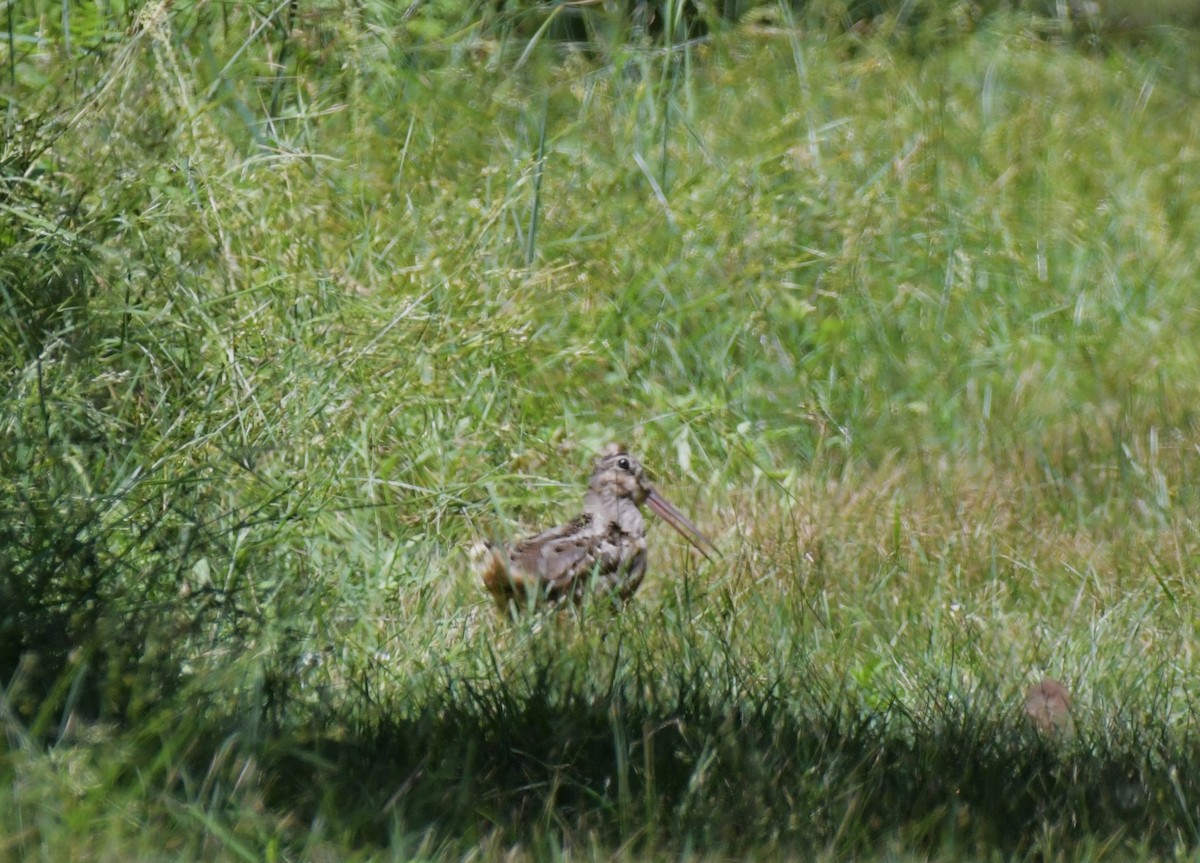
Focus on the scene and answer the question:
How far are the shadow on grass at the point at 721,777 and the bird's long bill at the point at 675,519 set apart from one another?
5.08 feet

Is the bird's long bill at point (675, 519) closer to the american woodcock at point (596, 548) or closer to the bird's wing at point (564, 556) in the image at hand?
the american woodcock at point (596, 548)

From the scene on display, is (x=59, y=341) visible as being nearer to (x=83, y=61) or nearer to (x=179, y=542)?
(x=179, y=542)

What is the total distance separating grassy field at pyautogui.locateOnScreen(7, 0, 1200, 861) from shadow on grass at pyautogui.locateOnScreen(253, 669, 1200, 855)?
12 mm

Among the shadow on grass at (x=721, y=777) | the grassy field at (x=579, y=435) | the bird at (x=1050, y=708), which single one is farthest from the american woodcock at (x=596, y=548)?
the bird at (x=1050, y=708)

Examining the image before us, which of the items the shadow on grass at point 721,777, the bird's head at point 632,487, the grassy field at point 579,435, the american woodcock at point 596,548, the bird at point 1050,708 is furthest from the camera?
the bird's head at point 632,487

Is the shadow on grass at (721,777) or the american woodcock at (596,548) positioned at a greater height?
the shadow on grass at (721,777)

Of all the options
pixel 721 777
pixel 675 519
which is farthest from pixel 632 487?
pixel 721 777

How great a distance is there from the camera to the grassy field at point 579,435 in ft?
10.6

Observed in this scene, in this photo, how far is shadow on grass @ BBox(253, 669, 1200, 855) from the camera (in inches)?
123

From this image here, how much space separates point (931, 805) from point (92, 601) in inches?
68.3

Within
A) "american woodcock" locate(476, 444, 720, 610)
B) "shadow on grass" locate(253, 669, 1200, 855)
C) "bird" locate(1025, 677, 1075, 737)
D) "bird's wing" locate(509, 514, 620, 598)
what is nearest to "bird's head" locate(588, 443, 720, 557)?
"american woodcock" locate(476, 444, 720, 610)

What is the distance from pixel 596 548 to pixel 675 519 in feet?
1.37

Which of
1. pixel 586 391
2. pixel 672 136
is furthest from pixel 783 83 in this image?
pixel 586 391

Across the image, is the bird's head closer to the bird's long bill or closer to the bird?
the bird's long bill
